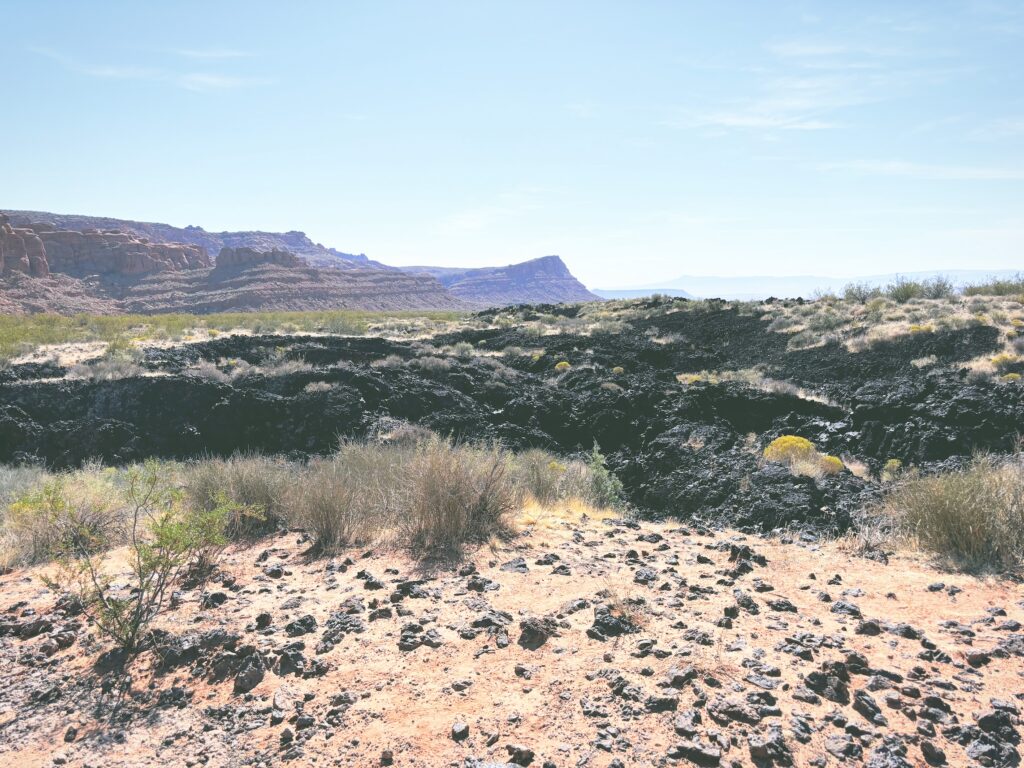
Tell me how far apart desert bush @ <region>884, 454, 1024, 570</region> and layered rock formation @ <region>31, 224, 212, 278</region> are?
10875 cm

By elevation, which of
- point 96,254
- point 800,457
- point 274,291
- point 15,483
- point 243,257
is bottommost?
point 15,483

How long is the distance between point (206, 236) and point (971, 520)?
202 metres

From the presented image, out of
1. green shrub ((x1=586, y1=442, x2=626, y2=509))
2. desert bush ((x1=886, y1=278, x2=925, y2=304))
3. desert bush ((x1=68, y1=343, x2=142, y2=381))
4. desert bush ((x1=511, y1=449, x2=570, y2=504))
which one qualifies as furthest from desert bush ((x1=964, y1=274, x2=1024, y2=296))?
desert bush ((x1=68, y1=343, x2=142, y2=381))

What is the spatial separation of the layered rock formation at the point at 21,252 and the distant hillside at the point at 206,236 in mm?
45467

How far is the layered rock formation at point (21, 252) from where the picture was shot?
7788 centimetres

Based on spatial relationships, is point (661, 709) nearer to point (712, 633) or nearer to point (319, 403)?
point (712, 633)

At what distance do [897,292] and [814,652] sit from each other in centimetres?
2775

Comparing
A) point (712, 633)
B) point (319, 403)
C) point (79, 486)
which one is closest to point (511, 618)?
point (712, 633)

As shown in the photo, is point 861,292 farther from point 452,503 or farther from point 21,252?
point 21,252

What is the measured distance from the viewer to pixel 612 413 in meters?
Answer: 14.0

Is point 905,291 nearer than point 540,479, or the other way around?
point 540,479

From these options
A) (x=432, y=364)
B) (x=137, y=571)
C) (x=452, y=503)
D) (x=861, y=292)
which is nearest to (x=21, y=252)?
(x=432, y=364)

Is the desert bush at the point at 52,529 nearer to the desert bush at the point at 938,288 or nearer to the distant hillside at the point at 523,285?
the desert bush at the point at 938,288

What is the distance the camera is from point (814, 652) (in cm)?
387
